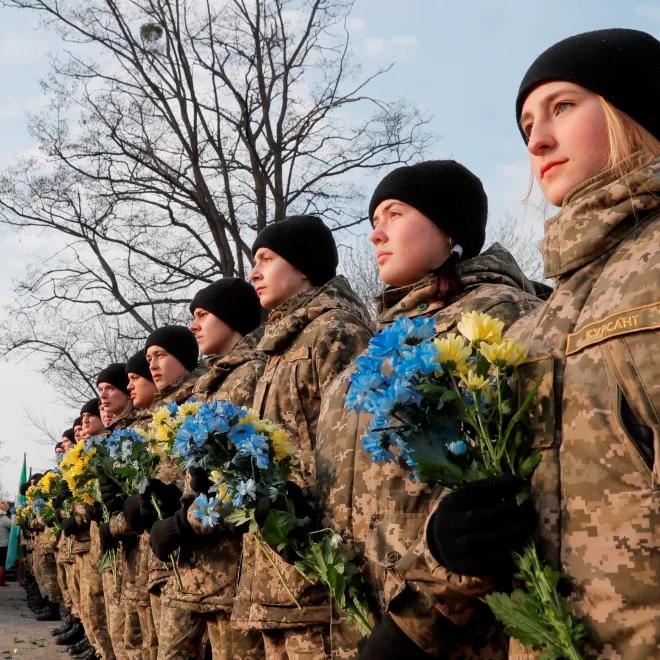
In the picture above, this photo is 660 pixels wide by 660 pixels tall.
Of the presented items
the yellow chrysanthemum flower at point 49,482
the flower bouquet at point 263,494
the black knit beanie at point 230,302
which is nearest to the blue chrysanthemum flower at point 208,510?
the flower bouquet at point 263,494

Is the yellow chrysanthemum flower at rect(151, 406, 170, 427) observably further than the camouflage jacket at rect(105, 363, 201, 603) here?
No

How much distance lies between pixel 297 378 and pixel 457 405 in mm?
2453

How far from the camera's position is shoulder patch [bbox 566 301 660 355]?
179 centimetres

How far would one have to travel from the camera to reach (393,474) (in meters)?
3.18

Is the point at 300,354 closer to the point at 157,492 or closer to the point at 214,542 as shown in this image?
the point at 214,542

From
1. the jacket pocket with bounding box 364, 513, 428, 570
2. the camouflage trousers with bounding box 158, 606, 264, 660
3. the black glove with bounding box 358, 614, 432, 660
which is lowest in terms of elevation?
the camouflage trousers with bounding box 158, 606, 264, 660

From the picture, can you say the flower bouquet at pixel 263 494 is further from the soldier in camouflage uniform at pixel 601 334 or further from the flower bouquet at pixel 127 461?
the flower bouquet at pixel 127 461

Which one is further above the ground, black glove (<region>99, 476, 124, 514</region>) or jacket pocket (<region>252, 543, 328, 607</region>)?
black glove (<region>99, 476, 124, 514</region>)

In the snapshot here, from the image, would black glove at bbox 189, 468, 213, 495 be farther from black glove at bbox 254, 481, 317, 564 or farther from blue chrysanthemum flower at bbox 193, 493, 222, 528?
black glove at bbox 254, 481, 317, 564

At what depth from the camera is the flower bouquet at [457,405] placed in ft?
6.70

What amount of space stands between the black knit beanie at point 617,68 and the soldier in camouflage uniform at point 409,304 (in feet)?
3.70

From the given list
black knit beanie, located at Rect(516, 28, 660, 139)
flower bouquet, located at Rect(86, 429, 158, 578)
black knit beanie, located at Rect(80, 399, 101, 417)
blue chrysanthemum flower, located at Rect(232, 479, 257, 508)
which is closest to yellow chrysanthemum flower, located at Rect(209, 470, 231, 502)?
blue chrysanthemum flower, located at Rect(232, 479, 257, 508)

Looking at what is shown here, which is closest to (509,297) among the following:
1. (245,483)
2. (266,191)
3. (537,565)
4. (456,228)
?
(456,228)

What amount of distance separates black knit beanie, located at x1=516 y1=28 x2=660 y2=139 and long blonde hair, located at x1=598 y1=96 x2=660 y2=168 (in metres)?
0.02
